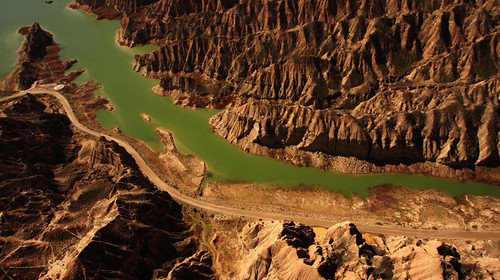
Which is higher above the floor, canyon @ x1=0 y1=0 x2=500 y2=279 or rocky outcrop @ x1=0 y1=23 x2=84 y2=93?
canyon @ x1=0 y1=0 x2=500 y2=279

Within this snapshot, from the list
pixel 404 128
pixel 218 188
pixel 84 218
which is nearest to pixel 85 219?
pixel 84 218

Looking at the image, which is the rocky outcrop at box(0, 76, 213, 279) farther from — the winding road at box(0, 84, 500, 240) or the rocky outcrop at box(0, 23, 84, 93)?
the rocky outcrop at box(0, 23, 84, 93)

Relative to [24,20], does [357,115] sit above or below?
above

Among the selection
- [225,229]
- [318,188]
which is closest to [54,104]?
[225,229]

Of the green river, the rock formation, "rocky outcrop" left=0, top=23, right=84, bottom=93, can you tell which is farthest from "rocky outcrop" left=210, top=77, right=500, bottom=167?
"rocky outcrop" left=0, top=23, right=84, bottom=93

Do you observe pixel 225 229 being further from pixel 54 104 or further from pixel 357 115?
pixel 54 104
